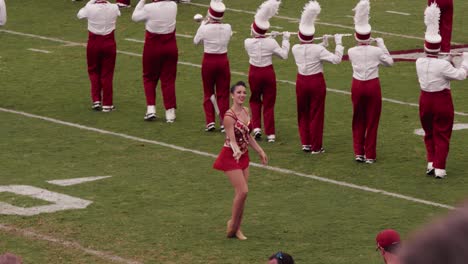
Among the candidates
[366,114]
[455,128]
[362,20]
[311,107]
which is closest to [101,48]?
[311,107]

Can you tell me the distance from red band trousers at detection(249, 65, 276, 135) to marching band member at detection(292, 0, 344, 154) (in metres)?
0.71

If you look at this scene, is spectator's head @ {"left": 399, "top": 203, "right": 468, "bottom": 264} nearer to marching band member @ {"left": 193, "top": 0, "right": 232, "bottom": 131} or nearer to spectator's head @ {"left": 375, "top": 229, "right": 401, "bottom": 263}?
spectator's head @ {"left": 375, "top": 229, "right": 401, "bottom": 263}

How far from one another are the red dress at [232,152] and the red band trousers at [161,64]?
5.89 m

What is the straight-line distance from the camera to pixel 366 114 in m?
12.4

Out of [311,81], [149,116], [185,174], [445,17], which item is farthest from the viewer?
[445,17]

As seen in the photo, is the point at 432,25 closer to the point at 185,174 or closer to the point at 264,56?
the point at 264,56

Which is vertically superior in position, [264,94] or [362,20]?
Result: [362,20]

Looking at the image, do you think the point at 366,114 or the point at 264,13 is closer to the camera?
the point at 366,114

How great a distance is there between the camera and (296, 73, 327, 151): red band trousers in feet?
42.1

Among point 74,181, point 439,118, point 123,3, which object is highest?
point 439,118

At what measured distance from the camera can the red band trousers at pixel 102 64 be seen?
15617 millimetres

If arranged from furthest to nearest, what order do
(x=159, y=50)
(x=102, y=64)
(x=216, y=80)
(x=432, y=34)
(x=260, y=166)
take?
(x=102, y=64)
(x=159, y=50)
(x=216, y=80)
(x=260, y=166)
(x=432, y=34)

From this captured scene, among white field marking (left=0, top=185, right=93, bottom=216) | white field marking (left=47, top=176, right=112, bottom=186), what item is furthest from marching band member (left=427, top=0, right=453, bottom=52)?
white field marking (left=0, top=185, right=93, bottom=216)

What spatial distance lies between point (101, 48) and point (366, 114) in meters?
4.87
